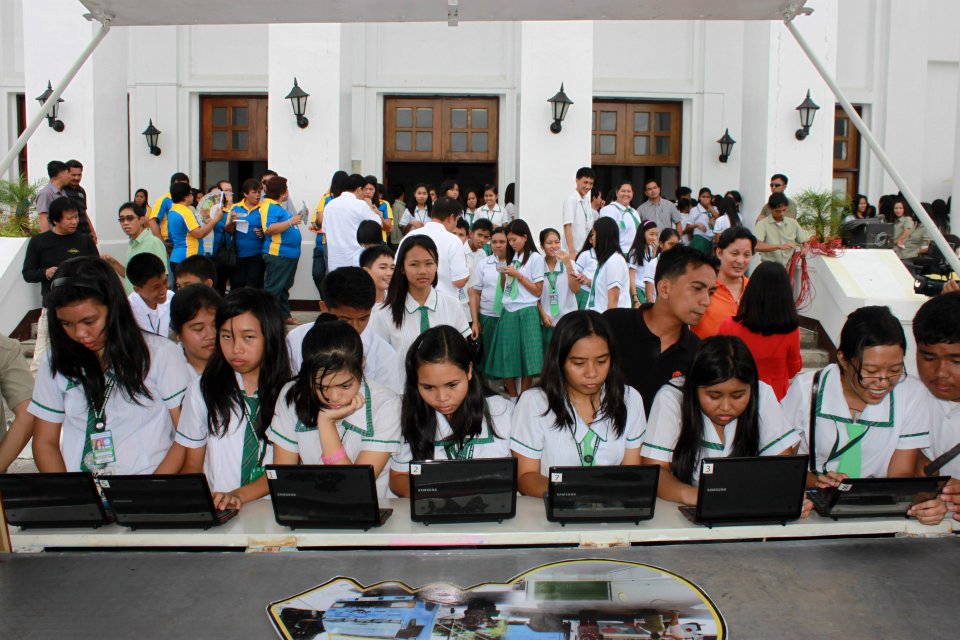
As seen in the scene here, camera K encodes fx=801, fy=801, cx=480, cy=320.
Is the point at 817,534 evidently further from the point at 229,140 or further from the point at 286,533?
the point at 229,140

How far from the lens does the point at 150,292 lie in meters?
4.37


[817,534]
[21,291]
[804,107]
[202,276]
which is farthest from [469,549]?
[804,107]

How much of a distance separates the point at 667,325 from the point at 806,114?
6711mm

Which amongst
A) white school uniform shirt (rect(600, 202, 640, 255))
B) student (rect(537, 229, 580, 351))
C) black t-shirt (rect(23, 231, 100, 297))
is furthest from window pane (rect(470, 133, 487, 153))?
black t-shirt (rect(23, 231, 100, 297))

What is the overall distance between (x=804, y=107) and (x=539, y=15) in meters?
6.94

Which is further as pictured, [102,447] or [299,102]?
[299,102]

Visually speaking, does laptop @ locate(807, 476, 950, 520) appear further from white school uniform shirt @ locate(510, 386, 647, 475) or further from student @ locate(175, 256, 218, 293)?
student @ locate(175, 256, 218, 293)

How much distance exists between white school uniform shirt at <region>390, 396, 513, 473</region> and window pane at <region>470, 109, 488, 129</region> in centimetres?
959

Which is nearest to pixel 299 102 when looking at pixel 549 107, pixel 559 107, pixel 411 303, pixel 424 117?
pixel 549 107

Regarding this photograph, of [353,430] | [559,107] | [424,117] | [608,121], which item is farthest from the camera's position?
[608,121]

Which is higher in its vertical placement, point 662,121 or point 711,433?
point 662,121

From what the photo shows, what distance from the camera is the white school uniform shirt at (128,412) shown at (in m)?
2.57

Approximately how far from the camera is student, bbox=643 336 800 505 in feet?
7.91

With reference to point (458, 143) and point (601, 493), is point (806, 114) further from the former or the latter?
point (601, 493)
